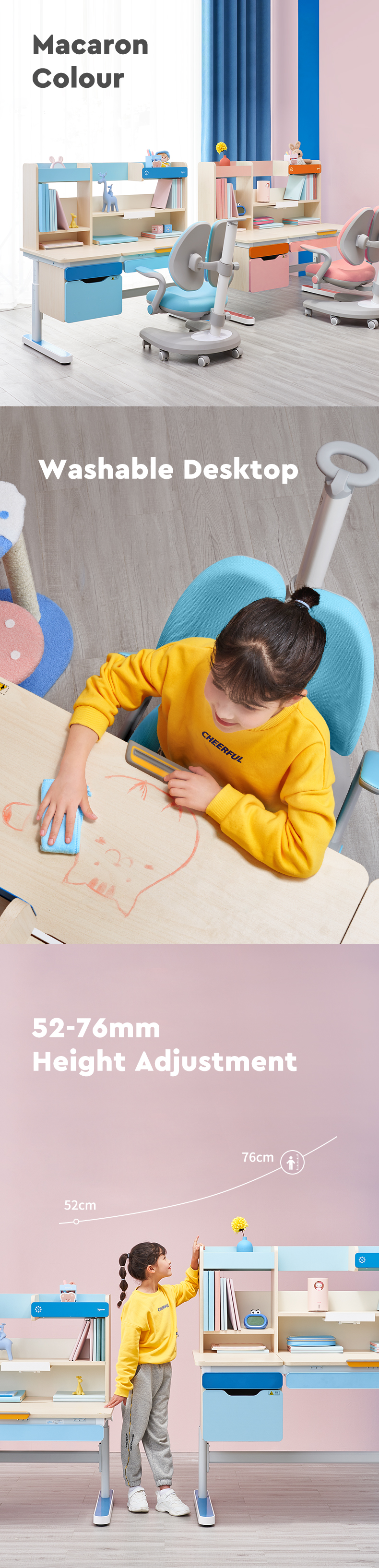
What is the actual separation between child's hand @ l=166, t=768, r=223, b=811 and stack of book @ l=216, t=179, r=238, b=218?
11.1ft

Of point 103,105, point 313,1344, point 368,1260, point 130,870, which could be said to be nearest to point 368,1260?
point 368,1260

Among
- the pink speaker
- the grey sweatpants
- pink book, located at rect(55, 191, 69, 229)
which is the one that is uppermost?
pink book, located at rect(55, 191, 69, 229)

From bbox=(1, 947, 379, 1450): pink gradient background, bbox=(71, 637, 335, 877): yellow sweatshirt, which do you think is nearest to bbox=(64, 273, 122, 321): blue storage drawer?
bbox=(71, 637, 335, 877): yellow sweatshirt

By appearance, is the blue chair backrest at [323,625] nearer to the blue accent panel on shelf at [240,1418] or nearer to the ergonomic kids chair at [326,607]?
the ergonomic kids chair at [326,607]

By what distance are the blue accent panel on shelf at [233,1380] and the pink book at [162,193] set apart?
14.2 feet

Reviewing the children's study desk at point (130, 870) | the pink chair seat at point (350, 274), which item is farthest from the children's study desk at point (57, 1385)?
the pink chair seat at point (350, 274)

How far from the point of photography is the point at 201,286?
153 inches

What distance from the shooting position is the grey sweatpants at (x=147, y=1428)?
181 cm

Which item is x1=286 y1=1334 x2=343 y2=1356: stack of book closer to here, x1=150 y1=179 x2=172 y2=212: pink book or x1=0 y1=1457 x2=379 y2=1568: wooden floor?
x1=0 y1=1457 x2=379 y2=1568: wooden floor

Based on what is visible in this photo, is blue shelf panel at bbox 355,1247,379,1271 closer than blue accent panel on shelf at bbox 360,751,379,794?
No

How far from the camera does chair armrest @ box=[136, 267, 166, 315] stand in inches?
150

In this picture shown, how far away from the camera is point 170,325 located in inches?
152

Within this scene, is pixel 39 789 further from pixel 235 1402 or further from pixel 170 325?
pixel 170 325

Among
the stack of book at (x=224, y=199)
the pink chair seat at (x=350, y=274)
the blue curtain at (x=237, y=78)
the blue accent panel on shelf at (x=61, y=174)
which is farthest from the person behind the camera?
the pink chair seat at (x=350, y=274)
